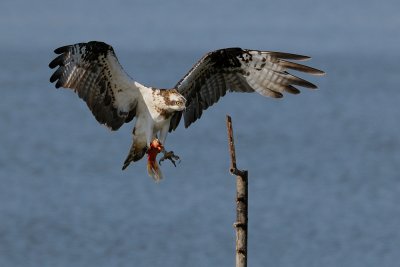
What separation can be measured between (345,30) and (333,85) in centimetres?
2826

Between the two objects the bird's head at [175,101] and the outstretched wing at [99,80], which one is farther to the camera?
the bird's head at [175,101]

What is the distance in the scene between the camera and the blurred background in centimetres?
1927

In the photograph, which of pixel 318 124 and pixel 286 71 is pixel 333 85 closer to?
pixel 318 124

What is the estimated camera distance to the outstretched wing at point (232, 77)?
37.8 feet

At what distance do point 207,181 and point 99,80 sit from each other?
459 inches

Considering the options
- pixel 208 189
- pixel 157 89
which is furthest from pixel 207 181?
pixel 157 89

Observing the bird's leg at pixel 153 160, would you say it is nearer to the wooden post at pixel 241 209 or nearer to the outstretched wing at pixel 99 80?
the outstretched wing at pixel 99 80

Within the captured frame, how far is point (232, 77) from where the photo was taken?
11.8m

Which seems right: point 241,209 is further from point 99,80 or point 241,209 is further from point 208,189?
point 208,189

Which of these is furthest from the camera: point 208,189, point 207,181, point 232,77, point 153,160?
point 207,181

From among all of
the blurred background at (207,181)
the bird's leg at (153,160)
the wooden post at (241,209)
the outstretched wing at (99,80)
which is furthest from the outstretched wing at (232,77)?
the blurred background at (207,181)

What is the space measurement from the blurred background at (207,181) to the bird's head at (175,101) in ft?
23.6

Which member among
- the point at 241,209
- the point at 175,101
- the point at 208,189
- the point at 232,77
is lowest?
the point at 241,209

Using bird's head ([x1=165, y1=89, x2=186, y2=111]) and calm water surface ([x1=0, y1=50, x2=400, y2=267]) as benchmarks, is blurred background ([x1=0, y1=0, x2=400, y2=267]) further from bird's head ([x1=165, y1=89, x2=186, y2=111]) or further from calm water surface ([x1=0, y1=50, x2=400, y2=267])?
bird's head ([x1=165, y1=89, x2=186, y2=111])
